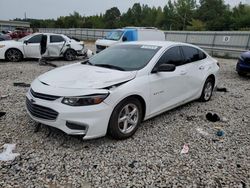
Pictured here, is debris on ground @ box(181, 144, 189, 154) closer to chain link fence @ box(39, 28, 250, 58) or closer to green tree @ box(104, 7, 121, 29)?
chain link fence @ box(39, 28, 250, 58)

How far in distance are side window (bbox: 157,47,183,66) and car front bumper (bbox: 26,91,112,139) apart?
1561 millimetres

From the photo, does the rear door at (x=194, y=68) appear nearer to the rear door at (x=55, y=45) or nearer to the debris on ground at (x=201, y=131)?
the debris on ground at (x=201, y=131)

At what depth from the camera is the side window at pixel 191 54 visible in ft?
17.0

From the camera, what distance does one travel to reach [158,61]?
4305mm

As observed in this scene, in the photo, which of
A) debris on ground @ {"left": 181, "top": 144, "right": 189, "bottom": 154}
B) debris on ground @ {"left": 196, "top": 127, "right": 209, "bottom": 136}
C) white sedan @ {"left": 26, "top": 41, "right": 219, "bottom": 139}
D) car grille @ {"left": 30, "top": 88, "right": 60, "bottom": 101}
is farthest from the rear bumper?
car grille @ {"left": 30, "top": 88, "right": 60, "bottom": 101}

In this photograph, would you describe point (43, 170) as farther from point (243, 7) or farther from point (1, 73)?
point (243, 7)

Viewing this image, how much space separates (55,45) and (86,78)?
9107 millimetres

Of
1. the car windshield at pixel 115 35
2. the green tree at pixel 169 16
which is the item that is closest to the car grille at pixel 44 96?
the car windshield at pixel 115 35

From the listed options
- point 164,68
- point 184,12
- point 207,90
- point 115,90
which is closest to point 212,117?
point 207,90

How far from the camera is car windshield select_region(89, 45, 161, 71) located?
4191mm

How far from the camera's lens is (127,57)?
4.48 meters

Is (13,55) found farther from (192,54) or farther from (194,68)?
(194,68)

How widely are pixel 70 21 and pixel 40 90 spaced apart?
77.9 m

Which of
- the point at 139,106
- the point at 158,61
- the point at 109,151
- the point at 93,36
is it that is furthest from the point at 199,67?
the point at 93,36
